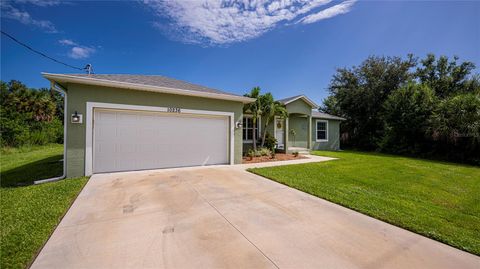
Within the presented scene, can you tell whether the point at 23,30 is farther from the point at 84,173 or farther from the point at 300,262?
the point at 300,262

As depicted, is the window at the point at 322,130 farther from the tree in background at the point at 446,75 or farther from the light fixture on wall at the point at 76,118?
the light fixture on wall at the point at 76,118

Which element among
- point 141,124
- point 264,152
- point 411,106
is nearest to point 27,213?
point 141,124

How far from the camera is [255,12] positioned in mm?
7898

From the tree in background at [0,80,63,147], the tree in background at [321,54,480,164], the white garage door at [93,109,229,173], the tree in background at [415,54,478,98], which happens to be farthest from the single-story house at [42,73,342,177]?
the tree in background at [415,54,478,98]

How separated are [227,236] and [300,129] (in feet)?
42.7

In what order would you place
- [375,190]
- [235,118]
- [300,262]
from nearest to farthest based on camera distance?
1. [300,262]
2. [375,190]
3. [235,118]

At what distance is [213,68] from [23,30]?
8916 mm

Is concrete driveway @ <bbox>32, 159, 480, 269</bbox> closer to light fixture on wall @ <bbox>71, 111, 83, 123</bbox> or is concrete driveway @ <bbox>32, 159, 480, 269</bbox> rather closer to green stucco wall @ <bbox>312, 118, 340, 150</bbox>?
light fixture on wall @ <bbox>71, 111, 83, 123</bbox>

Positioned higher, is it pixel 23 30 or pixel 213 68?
pixel 213 68

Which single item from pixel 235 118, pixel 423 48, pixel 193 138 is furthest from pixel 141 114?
pixel 423 48

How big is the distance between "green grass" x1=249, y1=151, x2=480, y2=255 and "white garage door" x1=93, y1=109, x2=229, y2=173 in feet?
7.42

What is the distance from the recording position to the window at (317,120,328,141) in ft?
53.4

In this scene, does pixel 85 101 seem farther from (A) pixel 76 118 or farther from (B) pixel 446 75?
(B) pixel 446 75

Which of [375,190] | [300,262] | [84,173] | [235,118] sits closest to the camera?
[300,262]
